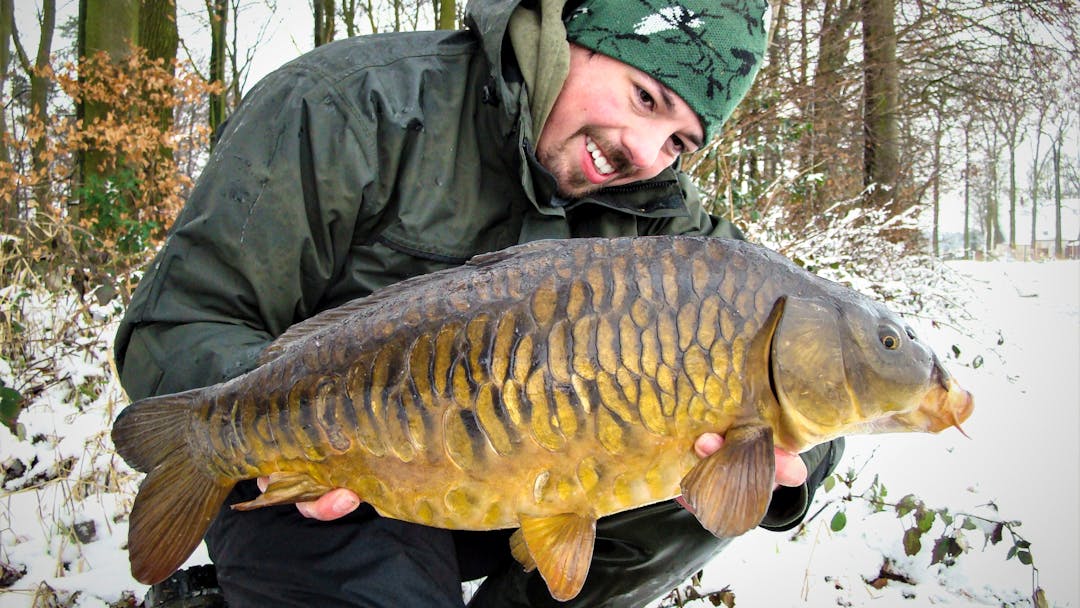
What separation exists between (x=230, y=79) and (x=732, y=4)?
348 inches

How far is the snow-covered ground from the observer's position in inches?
83.2

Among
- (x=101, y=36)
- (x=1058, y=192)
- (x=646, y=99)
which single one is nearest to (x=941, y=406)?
(x=646, y=99)

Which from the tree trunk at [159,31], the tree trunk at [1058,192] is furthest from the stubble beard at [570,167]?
the tree trunk at [1058,192]

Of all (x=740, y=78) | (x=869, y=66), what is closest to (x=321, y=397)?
(x=740, y=78)

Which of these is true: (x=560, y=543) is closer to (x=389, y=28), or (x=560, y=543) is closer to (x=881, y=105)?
(x=881, y=105)

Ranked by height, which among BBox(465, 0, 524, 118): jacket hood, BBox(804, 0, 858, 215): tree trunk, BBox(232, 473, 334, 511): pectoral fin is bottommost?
BBox(232, 473, 334, 511): pectoral fin

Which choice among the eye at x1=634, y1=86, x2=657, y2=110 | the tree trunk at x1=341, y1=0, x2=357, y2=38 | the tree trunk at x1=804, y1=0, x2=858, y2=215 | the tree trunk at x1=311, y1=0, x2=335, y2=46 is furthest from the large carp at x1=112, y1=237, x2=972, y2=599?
the tree trunk at x1=341, y1=0, x2=357, y2=38

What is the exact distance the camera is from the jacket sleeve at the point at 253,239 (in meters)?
1.35

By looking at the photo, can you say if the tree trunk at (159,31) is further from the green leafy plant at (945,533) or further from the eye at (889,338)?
the eye at (889,338)

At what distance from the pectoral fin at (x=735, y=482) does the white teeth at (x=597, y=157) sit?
78 cm

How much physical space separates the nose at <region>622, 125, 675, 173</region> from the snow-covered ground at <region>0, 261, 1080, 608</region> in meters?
1.19

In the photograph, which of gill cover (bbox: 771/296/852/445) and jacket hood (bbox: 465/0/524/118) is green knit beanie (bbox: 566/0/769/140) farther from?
gill cover (bbox: 771/296/852/445)

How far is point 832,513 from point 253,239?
2045mm

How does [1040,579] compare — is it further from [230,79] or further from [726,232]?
[230,79]
